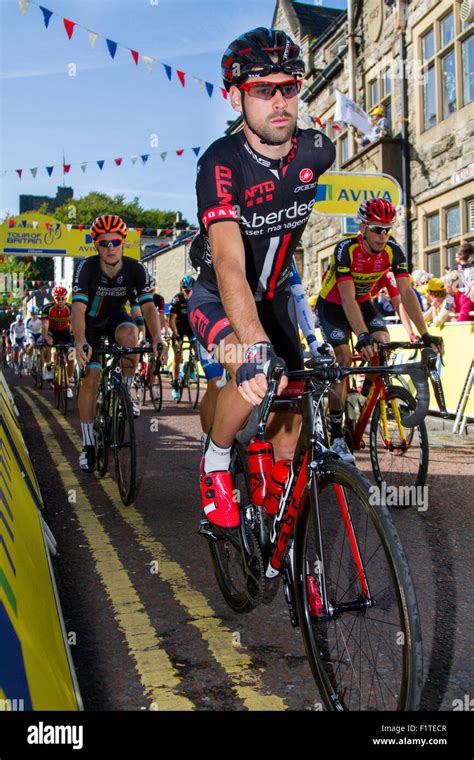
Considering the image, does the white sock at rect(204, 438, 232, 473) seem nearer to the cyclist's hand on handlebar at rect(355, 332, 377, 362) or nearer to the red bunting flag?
the cyclist's hand on handlebar at rect(355, 332, 377, 362)

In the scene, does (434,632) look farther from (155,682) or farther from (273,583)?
(155,682)

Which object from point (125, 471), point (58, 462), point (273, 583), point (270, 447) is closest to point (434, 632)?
point (273, 583)

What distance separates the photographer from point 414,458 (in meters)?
5.55

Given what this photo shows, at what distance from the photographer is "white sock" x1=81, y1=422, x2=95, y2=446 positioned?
6.82m

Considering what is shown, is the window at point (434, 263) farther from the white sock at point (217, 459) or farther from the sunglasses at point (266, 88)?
the white sock at point (217, 459)

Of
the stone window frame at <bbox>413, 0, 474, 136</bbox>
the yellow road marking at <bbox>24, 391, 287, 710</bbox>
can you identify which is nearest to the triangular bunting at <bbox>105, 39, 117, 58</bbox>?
the stone window frame at <bbox>413, 0, 474, 136</bbox>

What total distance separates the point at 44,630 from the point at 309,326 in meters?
2.57

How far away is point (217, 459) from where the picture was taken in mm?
3326

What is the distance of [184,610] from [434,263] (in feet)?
45.3

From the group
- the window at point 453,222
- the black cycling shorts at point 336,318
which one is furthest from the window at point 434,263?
the black cycling shorts at point 336,318

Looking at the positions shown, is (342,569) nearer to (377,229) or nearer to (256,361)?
(256,361)

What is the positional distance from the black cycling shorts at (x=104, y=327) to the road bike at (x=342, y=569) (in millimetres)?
4561

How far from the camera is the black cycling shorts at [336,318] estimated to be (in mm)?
7176
